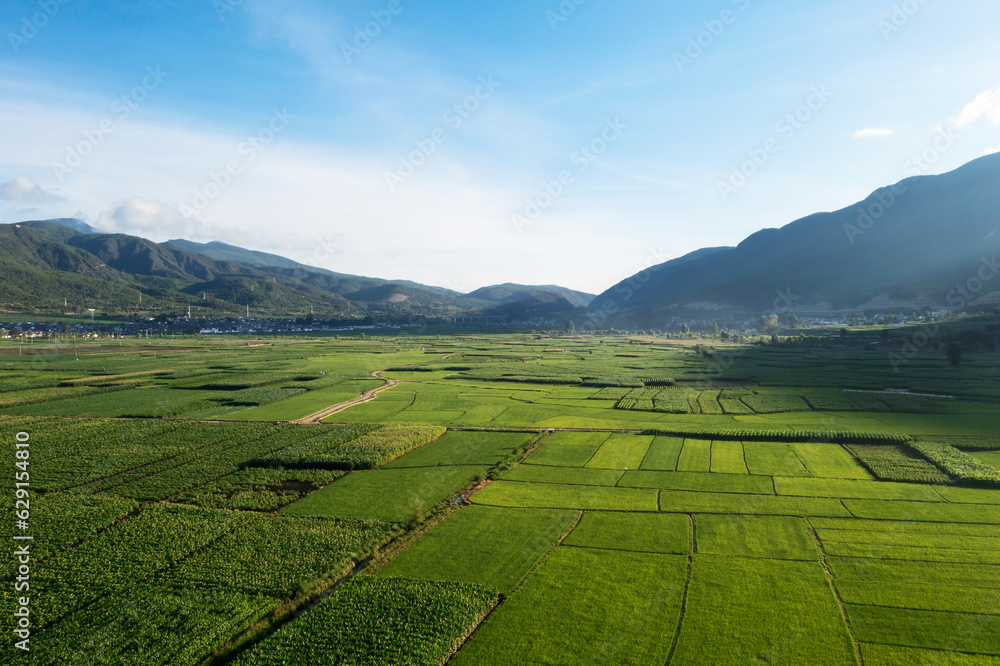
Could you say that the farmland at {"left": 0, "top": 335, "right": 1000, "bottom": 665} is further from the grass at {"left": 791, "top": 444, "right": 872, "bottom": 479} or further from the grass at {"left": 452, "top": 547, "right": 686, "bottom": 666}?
the grass at {"left": 791, "top": 444, "right": 872, "bottom": 479}

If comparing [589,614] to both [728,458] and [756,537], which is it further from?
[728,458]

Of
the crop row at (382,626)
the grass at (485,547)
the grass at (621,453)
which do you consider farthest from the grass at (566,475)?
the crop row at (382,626)

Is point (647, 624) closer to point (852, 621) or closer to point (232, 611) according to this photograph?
point (852, 621)

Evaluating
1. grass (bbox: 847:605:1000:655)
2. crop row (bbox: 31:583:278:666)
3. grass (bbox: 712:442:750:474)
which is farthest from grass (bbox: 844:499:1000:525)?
crop row (bbox: 31:583:278:666)

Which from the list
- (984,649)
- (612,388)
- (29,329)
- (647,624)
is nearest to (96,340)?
(29,329)

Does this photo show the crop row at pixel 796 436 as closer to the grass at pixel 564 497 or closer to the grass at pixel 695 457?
the grass at pixel 695 457
